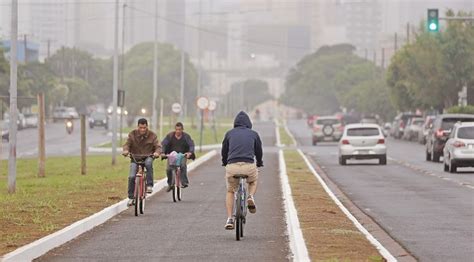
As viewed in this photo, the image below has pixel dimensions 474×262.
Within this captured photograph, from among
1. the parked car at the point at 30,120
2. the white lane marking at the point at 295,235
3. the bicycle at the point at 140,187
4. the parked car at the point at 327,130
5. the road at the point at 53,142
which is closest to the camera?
the white lane marking at the point at 295,235

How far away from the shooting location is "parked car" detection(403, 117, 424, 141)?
303ft

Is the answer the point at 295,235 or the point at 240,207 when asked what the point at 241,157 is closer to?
the point at 240,207

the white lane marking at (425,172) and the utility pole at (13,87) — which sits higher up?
the utility pole at (13,87)

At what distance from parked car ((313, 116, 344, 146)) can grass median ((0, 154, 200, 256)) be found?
3377cm

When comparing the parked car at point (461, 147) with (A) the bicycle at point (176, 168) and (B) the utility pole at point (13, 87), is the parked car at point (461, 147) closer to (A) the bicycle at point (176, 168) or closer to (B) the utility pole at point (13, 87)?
(A) the bicycle at point (176, 168)

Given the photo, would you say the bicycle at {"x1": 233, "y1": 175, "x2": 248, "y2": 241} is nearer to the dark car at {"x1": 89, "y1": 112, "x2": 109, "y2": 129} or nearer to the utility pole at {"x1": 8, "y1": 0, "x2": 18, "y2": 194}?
the utility pole at {"x1": 8, "y1": 0, "x2": 18, "y2": 194}

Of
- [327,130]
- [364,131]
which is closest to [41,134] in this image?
[364,131]

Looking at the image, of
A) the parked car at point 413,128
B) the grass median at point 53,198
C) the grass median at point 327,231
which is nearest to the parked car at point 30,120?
the parked car at point 413,128

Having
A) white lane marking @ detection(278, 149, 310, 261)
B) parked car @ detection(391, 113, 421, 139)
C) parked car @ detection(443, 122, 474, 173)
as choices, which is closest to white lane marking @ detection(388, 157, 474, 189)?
parked car @ detection(443, 122, 474, 173)

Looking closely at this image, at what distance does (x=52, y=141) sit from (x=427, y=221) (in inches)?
2643

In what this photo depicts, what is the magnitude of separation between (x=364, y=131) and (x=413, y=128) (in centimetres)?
4164

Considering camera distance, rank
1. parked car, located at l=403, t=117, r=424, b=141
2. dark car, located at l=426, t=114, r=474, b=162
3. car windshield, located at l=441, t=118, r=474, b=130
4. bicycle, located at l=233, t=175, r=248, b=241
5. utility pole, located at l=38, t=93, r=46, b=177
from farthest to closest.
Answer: parked car, located at l=403, t=117, r=424, b=141 < car windshield, located at l=441, t=118, r=474, b=130 < dark car, located at l=426, t=114, r=474, b=162 < utility pole, located at l=38, t=93, r=46, b=177 < bicycle, located at l=233, t=175, r=248, b=241

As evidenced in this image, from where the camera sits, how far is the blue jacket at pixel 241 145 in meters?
20.3

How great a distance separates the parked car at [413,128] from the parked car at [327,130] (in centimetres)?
975
